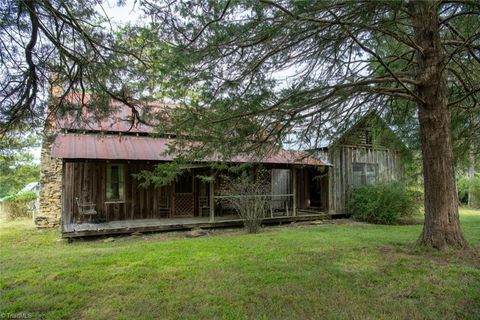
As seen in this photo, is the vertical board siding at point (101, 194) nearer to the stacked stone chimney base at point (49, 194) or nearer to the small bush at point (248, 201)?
the stacked stone chimney base at point (49, 194)

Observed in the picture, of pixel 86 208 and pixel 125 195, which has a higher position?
pixel 125 195

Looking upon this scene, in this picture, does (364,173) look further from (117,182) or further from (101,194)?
(101,194)

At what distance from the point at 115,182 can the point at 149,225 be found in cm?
247

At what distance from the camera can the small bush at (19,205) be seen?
1633 centimetres

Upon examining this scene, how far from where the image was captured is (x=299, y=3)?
429 cm

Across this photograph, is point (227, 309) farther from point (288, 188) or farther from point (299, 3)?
point (288, 188)

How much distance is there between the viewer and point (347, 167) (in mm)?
15391

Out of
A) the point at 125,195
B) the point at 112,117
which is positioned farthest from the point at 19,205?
the point at 112,117

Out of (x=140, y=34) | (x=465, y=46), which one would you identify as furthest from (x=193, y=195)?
(x=465, y=46)

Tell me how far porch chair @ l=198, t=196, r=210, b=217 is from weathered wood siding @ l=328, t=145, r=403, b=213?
5595mm

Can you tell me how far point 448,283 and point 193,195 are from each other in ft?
32.0

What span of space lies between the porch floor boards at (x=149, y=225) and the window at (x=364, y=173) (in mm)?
4301

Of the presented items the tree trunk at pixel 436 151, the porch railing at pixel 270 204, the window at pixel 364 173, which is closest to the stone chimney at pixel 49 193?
the porch railing at pixel 270 204

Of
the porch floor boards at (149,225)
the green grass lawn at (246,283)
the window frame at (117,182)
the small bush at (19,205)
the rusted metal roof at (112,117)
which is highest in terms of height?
the rusted metal roof at (112,117)
